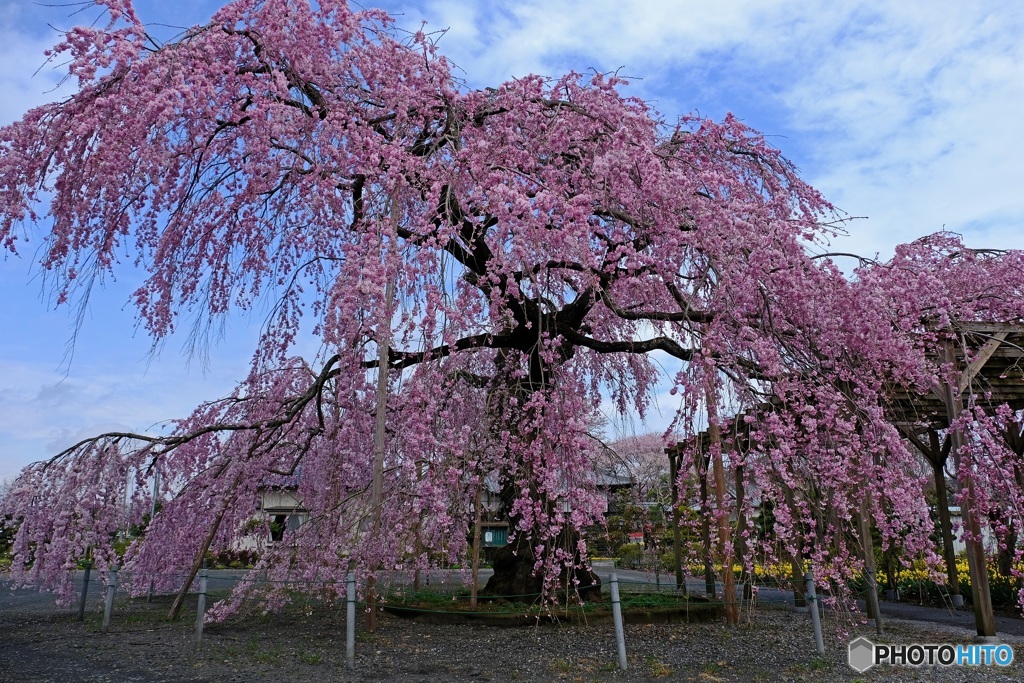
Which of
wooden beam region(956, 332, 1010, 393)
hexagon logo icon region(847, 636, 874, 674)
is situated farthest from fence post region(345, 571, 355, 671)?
wooden beam region(956, 332, 1010, 393)

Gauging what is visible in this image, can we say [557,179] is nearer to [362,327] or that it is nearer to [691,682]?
[362,327]

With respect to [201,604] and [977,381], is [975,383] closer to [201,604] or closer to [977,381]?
[977,381]

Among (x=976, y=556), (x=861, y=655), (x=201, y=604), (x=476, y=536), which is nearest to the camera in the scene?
(x=861, y=655)

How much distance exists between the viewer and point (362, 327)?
5871 mm

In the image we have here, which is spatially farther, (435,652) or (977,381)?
(977,381)

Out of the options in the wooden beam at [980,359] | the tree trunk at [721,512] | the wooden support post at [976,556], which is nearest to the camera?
the tree trunk at [721,512]

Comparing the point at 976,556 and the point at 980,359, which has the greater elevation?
the point at 980,359

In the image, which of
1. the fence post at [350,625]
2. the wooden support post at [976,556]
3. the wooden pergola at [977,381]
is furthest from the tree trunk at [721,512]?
the fence post at [350,625]

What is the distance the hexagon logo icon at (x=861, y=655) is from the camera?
6.18 m

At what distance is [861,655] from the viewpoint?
665 centimetres

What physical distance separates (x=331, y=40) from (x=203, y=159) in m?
1.62

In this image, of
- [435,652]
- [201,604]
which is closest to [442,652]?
[435,652]

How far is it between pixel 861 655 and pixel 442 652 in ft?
13.0

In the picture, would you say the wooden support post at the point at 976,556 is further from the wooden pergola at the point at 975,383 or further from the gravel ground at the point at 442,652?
the gravel ground at the point at 442,652
